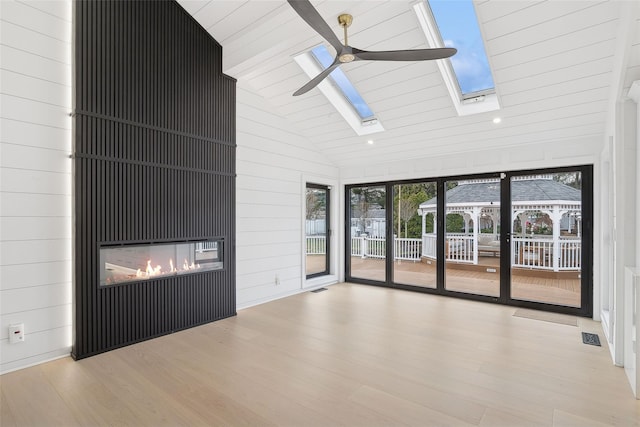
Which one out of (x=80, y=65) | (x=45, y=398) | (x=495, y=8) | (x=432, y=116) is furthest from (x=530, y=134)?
(x=45, y=398)

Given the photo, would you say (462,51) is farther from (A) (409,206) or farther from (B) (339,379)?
(B) (339,379)

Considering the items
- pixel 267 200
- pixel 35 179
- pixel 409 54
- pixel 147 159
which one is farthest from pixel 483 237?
pixel 35 179

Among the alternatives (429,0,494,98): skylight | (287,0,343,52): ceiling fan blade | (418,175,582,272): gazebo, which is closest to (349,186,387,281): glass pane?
(418,175,582,272): gazebo

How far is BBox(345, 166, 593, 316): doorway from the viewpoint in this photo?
4402 millimetres

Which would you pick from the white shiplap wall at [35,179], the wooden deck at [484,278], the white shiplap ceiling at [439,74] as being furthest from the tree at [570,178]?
the white shiplap wall at [35,179]

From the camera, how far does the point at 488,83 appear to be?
12.8 ft

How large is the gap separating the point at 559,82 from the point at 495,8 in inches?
47.7

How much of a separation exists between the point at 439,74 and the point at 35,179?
13.4 feet

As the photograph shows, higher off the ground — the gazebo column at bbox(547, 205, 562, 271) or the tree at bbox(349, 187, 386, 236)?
the tree at bbox(349, 187, 386, 236)

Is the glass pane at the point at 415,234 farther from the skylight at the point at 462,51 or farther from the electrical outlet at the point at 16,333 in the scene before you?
the electrical outlet at the point at 16,333

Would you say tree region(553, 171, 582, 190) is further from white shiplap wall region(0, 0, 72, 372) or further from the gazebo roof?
white shiplap wall region(0, 0, 72, 372)

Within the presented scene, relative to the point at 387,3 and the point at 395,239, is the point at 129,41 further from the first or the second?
the point at 395,239

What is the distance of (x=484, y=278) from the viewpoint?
211 inches

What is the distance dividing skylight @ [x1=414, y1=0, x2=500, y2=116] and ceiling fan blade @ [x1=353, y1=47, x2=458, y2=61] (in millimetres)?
881
